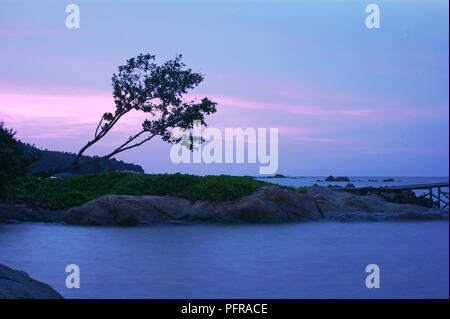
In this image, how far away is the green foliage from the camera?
7.39 m

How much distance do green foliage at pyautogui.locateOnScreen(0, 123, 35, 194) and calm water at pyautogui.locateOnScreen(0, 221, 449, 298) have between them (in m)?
3.13

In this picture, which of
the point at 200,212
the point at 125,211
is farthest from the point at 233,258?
the point at 125,211

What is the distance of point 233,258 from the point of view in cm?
1280

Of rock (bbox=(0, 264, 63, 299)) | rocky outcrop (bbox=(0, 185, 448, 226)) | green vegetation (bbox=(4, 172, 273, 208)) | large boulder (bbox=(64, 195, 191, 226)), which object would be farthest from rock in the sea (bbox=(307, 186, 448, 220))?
rock (bbox=(0, 264, 63, 299))

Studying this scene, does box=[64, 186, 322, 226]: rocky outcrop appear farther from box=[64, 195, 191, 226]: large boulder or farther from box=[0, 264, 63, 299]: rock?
box=[0, 264, 63, 299]: rock

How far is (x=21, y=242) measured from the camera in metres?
14.8

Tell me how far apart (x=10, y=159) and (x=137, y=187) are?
14.7m

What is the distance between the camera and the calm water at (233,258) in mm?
9836

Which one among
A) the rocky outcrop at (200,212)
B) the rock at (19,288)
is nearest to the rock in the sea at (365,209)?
the rocky outcrop at (200,212)

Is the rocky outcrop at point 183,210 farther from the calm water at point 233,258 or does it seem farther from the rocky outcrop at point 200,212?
the calm water at point 233,258

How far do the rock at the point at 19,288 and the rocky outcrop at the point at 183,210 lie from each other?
1094cm

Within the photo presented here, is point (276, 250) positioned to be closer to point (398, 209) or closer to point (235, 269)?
point (235, 269)

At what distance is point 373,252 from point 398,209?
23.7 feet

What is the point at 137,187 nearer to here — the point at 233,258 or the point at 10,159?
the point at 233,258
